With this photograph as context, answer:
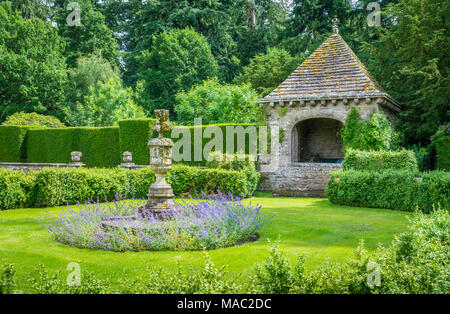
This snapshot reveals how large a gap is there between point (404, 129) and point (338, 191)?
9506mm

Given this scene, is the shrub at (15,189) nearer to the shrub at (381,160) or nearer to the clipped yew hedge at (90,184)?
the clipped yew hedge at (90,184)

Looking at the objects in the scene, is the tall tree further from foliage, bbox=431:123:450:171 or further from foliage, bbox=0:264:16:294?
foliage, bbox=0:264:16:294

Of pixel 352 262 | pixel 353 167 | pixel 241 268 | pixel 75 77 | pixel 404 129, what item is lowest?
pixel 241 268

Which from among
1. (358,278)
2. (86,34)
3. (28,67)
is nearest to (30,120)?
(28,67)

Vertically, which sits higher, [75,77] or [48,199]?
[75,77]

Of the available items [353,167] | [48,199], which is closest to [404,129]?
[353,167]

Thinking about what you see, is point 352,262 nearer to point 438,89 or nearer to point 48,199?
point 48,199

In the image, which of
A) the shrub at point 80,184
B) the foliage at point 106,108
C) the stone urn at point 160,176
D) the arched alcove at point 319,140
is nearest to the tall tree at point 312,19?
the arched alcove at point 319,140

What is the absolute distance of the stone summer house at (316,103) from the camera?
18.9 meters

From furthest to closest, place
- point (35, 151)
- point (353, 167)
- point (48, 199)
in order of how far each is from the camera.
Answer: point (35, 151)
point (353, 167)
point (48, 199)

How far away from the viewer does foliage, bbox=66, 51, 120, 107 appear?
118ft

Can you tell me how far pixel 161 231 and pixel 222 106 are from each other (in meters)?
20.1
